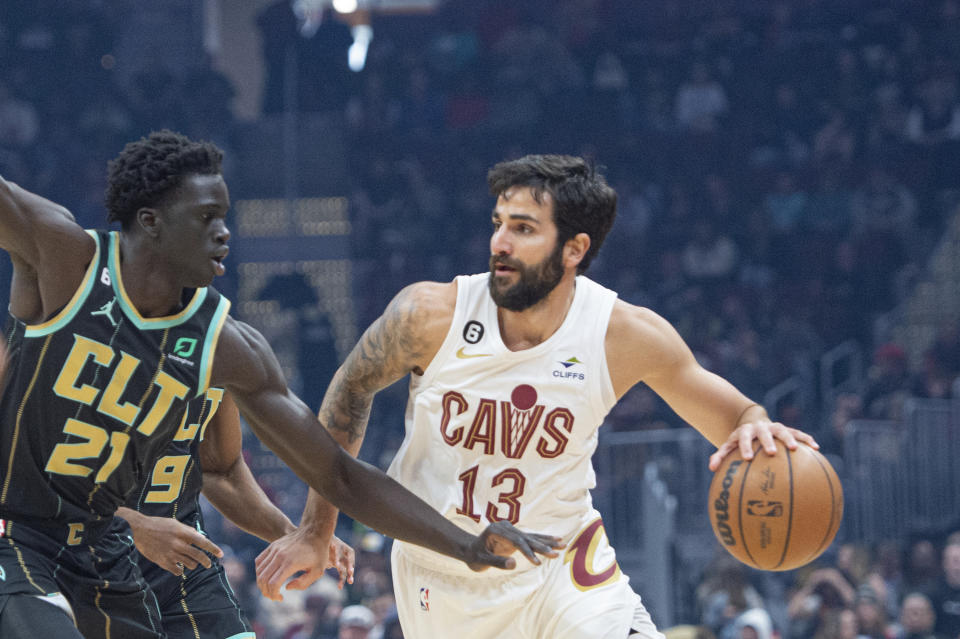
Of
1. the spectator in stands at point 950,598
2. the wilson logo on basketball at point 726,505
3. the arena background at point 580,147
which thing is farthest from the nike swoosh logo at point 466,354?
the arena background at point 580,147

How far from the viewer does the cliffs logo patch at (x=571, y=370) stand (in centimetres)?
362

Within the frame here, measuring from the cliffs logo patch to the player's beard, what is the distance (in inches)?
8.6

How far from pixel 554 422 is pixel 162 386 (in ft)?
4.01

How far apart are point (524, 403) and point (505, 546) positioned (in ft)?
1.90

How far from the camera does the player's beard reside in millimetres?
3611

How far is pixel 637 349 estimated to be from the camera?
3.71m

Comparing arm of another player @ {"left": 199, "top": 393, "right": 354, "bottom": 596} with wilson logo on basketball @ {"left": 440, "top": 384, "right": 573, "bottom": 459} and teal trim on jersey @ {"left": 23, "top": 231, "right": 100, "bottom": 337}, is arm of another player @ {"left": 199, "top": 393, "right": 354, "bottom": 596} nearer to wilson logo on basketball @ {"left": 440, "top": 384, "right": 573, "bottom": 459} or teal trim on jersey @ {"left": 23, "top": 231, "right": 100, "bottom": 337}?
wilson logo on basketball @ {"left": 440, "top": 384, "right": 573, "bottom": 459}

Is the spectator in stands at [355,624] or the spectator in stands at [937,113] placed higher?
the spectator in stands at [937,113]

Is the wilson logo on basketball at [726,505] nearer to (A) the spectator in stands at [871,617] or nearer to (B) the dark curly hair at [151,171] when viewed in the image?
(B) the dark curly hair at [151,171]

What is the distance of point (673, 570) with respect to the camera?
8.47m

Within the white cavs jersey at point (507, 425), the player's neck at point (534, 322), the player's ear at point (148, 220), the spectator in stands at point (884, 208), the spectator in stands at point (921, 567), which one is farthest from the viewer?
the spectator in stands at point (884, 208)

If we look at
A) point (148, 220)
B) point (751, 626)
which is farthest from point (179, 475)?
point (751, 626)

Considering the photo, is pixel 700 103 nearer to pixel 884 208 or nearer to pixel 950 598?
pixel 884 208

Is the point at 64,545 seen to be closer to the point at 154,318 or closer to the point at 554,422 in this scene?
the point at 154,318
